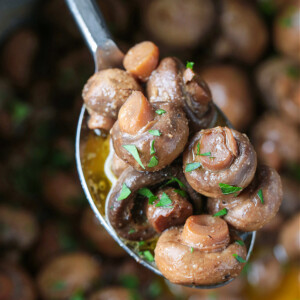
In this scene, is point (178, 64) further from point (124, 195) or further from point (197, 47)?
point (197, 47)

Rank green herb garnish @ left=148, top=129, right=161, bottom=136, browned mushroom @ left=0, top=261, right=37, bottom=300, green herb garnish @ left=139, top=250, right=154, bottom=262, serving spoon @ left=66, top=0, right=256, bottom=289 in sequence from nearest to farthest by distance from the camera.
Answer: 1. green herb garnish @ left=148, top=129, right=161, bottom=136
2. green herb garnish @ left=139, top=250, right=154, bottom=262
3. serving spoon @ left=66, top=0, right=256, bottom=289
4. browned mushroom @ left=0, top=261, right=37, bottom=300

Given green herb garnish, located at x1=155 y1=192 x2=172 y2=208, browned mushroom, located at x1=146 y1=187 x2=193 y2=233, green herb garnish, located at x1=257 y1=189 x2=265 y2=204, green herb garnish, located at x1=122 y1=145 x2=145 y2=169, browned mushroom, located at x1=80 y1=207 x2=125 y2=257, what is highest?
green herb garnish, located at x1=122 y1=145 x2=145 y2=169

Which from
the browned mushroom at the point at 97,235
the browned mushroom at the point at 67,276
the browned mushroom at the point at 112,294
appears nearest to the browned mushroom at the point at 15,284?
the browned mushroom at the point at 67,276

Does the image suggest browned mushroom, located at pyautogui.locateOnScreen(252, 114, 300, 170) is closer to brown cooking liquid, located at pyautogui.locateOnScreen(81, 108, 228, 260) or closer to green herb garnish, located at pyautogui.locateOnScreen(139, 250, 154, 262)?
brown cooking liquid, located at pyautogui.locateOnScreen(81, 108, 228, 260)

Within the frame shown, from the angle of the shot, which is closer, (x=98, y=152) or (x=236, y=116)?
(x=98, y=152)

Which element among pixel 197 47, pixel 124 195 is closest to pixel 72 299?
pixel 124 195

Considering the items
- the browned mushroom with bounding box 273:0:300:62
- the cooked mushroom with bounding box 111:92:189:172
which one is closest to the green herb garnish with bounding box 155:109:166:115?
the cooked mushroom with bounding box 111:92:189:172
